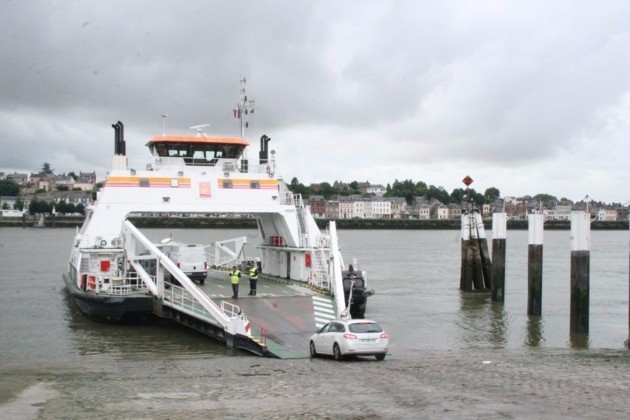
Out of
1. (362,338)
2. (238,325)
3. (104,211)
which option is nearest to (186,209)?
(104,211)

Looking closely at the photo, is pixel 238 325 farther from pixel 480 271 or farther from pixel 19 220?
pixel 19 220

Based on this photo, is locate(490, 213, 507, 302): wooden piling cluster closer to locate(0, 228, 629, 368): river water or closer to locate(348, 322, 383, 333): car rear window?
locate(0, 228, 629, 368): river water

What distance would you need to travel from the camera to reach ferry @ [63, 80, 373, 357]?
21703mm

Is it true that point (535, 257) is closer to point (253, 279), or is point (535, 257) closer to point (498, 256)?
point (498, 256)

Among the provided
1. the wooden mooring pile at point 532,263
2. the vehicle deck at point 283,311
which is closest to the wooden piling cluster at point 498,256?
the wooden mooring pile at point 532,263

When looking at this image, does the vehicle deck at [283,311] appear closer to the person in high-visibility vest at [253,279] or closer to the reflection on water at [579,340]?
the person in high-visibility vest at [253,279]

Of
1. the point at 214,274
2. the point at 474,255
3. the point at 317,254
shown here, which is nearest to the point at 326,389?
the point at 317,254

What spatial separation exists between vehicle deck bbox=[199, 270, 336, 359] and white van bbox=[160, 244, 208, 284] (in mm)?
913

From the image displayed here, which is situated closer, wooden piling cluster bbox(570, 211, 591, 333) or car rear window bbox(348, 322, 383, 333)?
car rear window bbox(348, 322, 383, 333)

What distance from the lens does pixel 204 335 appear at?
23.4 meters

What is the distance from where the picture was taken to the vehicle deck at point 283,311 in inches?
766

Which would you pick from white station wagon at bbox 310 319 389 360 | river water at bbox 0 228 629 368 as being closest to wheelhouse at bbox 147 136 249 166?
river water at bbox 0 228 629 368

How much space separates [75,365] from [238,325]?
426 centimetres

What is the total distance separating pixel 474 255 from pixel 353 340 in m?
22.0
